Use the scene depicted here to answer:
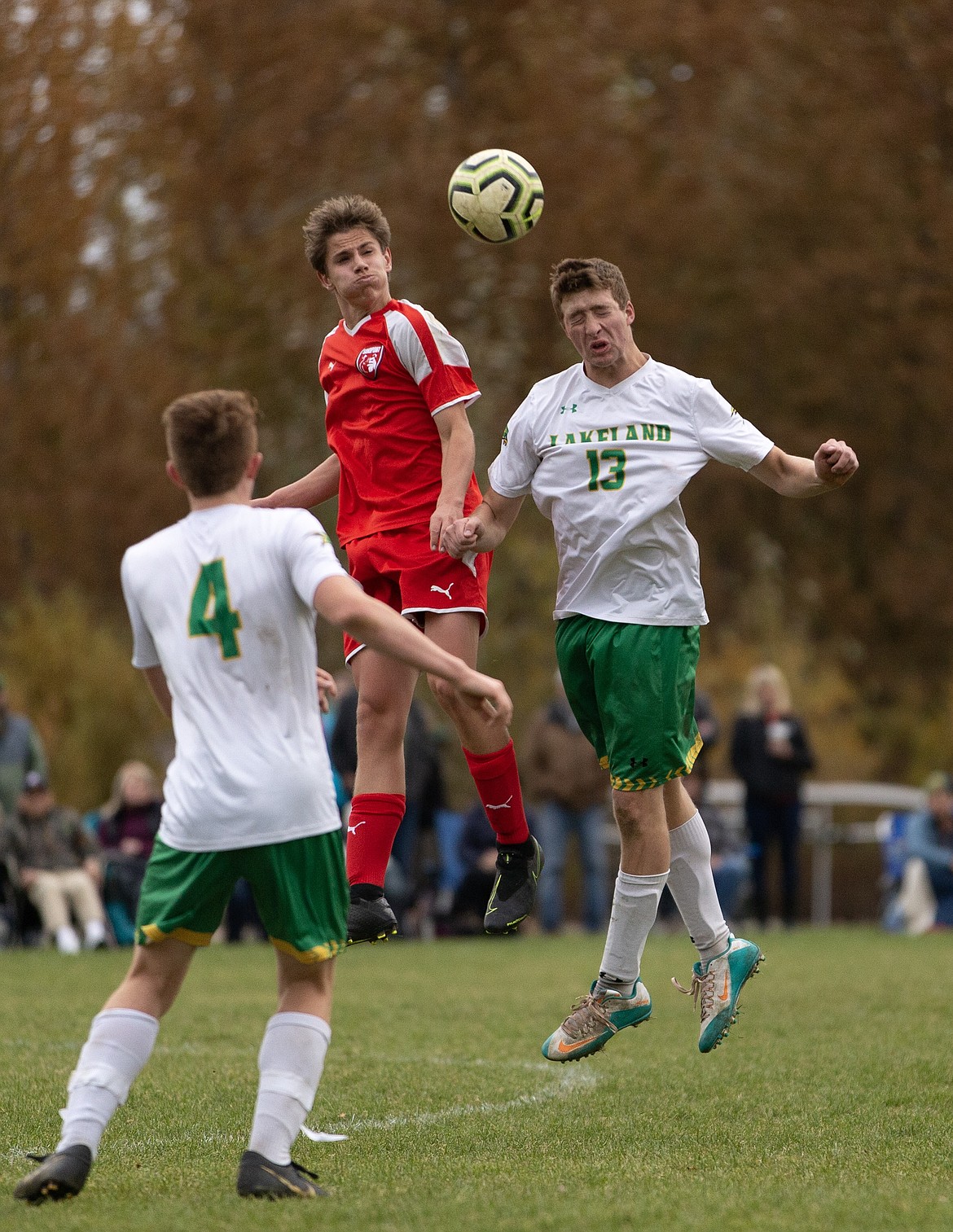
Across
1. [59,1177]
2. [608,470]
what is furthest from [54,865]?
[59,1177]

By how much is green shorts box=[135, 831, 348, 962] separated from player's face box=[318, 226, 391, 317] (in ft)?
8.65

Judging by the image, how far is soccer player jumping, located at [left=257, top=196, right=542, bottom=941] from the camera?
22.6 feet

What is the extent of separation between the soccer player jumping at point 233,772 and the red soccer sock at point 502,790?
2.10 metres

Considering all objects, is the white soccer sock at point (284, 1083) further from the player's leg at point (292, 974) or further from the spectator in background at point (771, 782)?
the spectator in background at point (771, 782)

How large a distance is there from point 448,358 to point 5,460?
17.1 m

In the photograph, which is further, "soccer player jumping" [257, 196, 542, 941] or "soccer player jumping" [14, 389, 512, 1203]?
"soccer player jumping" [257, 196, 542, 941]

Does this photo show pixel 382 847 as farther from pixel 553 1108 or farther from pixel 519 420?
pixel 519 420

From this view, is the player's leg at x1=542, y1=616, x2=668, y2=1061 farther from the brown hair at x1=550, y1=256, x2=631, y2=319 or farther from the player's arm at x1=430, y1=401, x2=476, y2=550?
the brown hair at x1=550, y1=256, x2=631, y2=319

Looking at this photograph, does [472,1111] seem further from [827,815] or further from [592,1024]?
[827,815]

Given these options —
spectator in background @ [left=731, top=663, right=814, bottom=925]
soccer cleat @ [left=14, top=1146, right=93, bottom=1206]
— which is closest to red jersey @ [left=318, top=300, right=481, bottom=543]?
soccer cleat @ [left=14, top=1146, right=93, bottom=1206]

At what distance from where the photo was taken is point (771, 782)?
16500 millimetres

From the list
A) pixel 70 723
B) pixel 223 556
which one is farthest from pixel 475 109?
pixel 223 556

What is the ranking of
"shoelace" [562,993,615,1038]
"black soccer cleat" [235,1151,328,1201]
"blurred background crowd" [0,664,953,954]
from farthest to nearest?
1. "blurred background crowd" [0,664,953,954]
2. "shoelace" [562,993,615,1038]
3. "black soccer cleat" [235,1151,328,1201]

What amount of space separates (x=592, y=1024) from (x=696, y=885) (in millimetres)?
739
